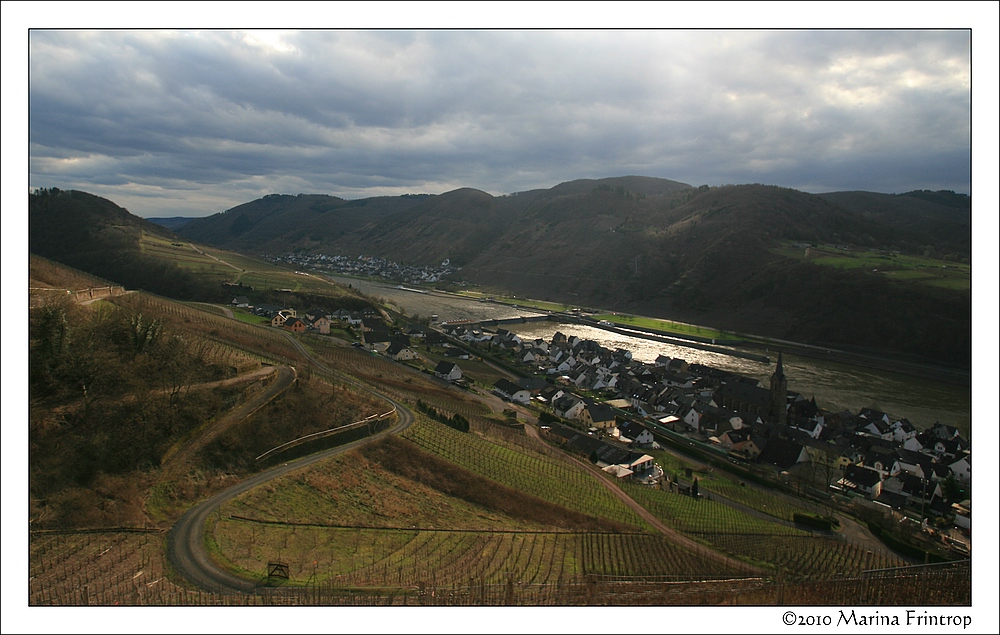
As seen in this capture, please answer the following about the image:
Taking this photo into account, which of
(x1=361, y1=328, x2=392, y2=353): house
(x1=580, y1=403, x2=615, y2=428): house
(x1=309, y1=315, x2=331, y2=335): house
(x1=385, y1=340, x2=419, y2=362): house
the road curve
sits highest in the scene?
(x1=309, y1=315, x2=331, y2=335): house

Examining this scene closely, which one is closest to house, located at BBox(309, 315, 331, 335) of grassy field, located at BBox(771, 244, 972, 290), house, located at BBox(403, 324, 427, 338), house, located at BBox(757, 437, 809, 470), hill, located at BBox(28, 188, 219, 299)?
house, located at BBox(403, 324, 427, 338)

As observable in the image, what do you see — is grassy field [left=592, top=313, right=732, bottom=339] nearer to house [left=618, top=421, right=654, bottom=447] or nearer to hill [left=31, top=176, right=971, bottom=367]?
hill [left=31, top=176, right=971, bottom=367]

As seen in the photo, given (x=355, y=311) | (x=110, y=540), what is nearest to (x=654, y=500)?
(x=110, y=540)

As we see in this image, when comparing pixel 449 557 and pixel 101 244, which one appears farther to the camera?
pixel 101 244

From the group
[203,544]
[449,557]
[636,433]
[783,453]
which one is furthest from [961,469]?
[203,544]

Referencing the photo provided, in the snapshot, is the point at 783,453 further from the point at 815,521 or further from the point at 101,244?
the point at 101,244

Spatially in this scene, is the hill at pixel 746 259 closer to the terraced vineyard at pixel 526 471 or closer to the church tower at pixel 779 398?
the church tower at pixel 779 398
